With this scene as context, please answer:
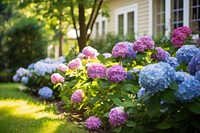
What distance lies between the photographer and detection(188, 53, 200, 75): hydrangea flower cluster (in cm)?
331

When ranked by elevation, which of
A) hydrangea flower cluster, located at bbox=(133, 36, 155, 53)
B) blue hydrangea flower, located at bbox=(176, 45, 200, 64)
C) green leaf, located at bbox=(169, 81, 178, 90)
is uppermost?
hydrangea flower cluster, located at bbox=(133, 36, 155, 53)

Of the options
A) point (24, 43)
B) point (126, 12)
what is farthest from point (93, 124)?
point (126, 12)

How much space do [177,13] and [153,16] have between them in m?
1.39

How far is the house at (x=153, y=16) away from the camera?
9.63 meters

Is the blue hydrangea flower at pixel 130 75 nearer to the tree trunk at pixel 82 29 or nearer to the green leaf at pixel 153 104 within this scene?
the green leaf at pixel 153 104

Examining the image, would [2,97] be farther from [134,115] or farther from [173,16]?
[173,16]

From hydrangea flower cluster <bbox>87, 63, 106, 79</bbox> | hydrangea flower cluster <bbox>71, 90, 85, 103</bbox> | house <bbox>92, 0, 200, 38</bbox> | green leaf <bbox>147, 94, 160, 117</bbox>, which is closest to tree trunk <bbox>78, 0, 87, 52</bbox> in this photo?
house <bbox>92, 0, 200, 38</bbox>

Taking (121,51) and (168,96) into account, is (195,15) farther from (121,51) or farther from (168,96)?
(168,96)

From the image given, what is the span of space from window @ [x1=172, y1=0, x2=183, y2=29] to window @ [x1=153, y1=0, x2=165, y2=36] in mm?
702

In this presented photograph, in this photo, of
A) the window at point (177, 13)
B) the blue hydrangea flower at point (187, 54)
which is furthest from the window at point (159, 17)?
the blue hydrangea flower at point (187, 54)

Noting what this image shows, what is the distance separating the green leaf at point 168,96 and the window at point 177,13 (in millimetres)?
7409

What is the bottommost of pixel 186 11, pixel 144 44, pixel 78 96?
pixel 78 96

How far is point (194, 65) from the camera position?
338 cm

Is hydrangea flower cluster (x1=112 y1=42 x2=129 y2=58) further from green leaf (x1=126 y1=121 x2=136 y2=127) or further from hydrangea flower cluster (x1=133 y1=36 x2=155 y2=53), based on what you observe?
green leaf (x1=126 y1=121 x2=136 y2=127)
